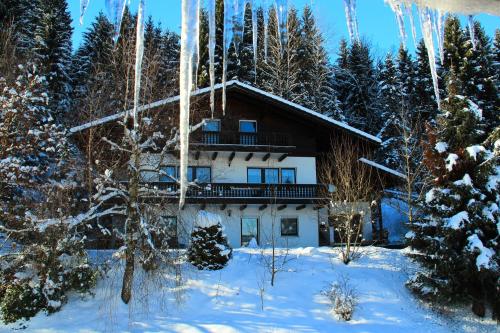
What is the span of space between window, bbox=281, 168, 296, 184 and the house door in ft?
8.20

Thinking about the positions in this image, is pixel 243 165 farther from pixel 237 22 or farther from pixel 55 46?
pixel 237 22

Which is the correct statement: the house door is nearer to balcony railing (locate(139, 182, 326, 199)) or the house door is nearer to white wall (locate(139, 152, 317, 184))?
balcony railing (locate(139, 182, 326, 199))

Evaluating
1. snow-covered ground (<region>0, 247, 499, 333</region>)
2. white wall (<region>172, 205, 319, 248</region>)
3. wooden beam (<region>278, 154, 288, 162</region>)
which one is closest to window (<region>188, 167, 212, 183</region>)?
white wall (<region>172, 205, 319, 248</region>)

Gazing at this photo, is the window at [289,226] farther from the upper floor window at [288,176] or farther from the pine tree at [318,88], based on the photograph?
the pine tree at [318,88]

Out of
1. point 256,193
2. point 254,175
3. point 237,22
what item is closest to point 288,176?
point 254,175

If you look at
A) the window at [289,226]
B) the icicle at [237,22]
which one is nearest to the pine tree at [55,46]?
the window at [289,226]

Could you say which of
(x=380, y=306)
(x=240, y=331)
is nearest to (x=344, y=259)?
(x=380, y=306)

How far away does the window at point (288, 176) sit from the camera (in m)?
26.9

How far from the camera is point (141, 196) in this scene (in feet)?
54.3

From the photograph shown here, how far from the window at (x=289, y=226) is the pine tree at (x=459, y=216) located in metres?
9.77

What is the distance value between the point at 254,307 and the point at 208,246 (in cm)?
342

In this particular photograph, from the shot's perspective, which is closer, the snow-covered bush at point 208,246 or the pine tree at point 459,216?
the pine tree at point 459,216

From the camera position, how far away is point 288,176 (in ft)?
88.6

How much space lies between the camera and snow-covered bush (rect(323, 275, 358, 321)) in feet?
49.4
